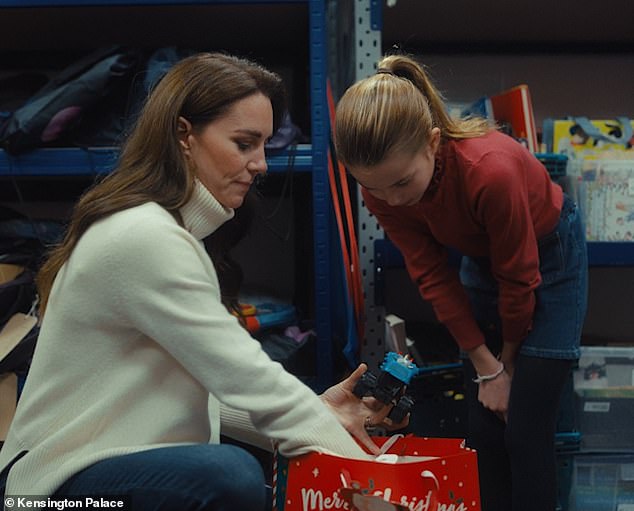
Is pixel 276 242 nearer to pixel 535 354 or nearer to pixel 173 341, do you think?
pixel 535 354

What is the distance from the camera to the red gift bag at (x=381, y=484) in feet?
2.57

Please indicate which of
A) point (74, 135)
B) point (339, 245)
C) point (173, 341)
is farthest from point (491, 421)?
point (74, 135)

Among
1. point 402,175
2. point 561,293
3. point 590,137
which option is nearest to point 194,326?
point 402,175

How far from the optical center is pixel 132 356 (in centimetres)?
84

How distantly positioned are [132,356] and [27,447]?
184mm

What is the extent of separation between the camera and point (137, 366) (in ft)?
2.72

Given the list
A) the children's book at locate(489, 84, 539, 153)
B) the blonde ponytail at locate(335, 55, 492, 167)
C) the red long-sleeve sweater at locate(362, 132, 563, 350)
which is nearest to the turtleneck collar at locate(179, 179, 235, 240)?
the blonde ponytail at locate(335, 55, 492, 167)

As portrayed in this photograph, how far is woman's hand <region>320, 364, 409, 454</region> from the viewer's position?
98 centimetres

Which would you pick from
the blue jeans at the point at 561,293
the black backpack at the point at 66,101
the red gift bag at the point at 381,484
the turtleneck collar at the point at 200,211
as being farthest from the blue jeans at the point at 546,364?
the black backpack at the point at 66,101

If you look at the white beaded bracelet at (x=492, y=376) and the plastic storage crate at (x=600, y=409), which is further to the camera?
the plastic storage crate at (x=600, y=409)

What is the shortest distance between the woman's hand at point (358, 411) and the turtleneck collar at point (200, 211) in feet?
1.05

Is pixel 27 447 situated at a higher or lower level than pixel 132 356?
lower

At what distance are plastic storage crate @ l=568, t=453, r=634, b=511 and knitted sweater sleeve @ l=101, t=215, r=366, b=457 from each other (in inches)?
33.0

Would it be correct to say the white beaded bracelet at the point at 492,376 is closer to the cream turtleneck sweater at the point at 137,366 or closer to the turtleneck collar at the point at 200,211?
the cream turtleneck sweater at the point at 137,366
